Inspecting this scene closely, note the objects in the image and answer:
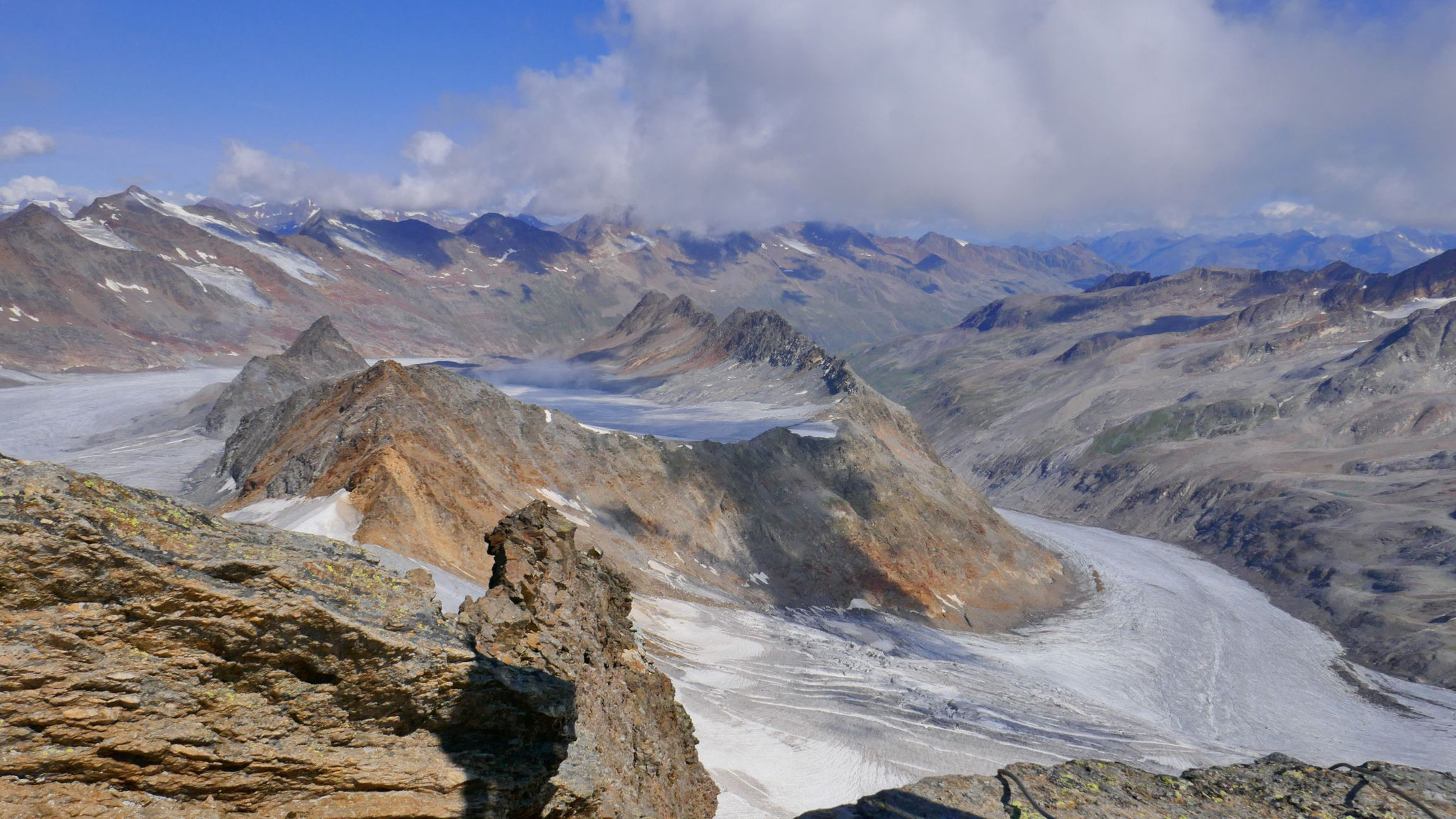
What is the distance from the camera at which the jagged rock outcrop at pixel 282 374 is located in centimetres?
7775

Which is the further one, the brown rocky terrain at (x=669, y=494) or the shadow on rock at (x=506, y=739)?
the brown rocky terrain at (x=669, y=494)

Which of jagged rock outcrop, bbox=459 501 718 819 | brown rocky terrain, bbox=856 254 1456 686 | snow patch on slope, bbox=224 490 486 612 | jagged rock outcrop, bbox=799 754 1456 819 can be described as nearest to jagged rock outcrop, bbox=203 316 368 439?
snow patch on slope, bbox=224 490 486 612

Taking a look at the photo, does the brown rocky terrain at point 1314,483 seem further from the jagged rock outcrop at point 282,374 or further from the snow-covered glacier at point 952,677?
the jagged rock outcrop at point 282,374

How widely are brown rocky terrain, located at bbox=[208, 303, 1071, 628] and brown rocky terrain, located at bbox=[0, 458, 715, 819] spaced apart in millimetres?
24968

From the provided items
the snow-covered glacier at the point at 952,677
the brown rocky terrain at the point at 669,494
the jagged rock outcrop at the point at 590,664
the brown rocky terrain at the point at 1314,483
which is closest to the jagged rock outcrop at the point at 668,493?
the brown rocky terrain at the point at 669,494

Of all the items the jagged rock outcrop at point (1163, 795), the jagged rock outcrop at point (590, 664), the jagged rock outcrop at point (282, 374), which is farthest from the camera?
the jagged rock outcrop at point (282, 374)

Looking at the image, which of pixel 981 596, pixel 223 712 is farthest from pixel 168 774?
pixel 981 596

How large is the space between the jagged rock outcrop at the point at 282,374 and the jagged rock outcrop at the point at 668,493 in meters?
14.6

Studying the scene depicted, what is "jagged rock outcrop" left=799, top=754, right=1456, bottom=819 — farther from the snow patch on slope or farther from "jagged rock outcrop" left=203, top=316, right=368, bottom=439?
"jagged rock outcrop" left=203, top=316, right=368, bottom=439

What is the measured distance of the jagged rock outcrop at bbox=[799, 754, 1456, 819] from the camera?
16406 mm

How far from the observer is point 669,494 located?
61969 millimetres

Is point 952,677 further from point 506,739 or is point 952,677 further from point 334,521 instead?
point 506,739

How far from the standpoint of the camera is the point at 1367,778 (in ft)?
60.4

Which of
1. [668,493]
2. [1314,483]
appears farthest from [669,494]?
[1314,483]
